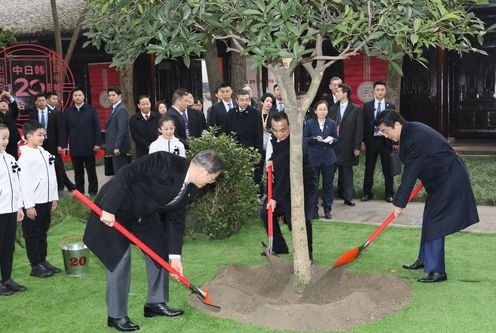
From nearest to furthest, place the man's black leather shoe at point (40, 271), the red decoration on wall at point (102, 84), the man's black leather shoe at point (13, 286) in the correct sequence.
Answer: the man's black leather shoe at point (13, 286) < the man's black leather shoe at point (40, 271) < the red decoration on wall at point (102, 84)

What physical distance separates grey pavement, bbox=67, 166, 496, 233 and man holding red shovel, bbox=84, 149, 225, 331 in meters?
→ 4.63

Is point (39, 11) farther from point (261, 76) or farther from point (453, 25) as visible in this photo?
point (453, 25)

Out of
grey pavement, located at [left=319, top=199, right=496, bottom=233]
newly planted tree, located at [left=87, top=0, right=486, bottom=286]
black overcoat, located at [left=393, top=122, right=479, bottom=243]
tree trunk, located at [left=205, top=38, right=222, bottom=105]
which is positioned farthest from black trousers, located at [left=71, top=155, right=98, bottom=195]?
black overcoat, located at [left=393, top=122, right=479, bottom=243]

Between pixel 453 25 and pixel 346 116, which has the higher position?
pixel 453 25

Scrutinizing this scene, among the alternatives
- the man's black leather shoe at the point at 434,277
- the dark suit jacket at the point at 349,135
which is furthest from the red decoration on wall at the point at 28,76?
the man's black leather shoe at the point at 434,277

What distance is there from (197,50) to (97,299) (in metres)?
2.74

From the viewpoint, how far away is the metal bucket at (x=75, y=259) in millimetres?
7418

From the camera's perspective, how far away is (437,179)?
691 centimetres

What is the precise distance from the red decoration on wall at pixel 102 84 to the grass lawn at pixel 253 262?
498 inches

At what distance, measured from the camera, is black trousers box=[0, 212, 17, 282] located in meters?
6.79

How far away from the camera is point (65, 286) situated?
7164mm

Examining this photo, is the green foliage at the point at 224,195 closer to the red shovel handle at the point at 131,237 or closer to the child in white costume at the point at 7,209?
the child in white costume at the point at 7,209

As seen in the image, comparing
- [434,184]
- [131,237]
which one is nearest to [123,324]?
[131,237]

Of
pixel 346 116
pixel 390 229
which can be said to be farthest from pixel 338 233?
pixel 346 116
